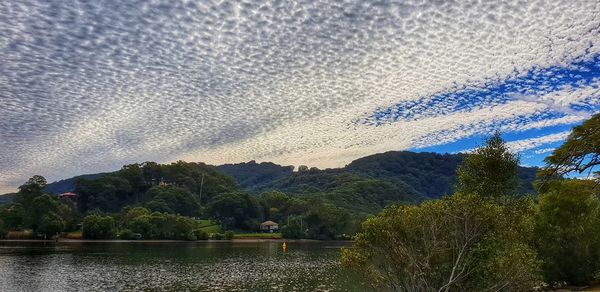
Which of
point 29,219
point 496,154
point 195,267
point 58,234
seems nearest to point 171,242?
point 58,234

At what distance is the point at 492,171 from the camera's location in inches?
1628

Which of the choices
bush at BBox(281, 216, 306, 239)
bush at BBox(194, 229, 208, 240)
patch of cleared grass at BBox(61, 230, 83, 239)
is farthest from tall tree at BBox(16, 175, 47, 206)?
bush at BBox(281, 216, 306, 239)

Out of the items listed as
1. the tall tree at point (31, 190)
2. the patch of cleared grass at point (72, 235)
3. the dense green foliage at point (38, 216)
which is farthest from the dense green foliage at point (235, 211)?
the tall tree at point (31, 190)

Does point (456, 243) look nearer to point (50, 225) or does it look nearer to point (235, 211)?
point (50, 225)

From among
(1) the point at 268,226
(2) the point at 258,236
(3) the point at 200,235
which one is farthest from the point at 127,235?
(1) the point at 268,226

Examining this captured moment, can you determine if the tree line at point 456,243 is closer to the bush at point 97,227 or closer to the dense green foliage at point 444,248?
the dense green foliage at point 444,248

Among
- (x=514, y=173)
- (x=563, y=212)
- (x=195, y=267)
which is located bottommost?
(x=195, y=267)

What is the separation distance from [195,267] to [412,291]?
54.2m

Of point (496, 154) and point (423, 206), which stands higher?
point (496, 154)

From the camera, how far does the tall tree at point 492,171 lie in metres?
40.6

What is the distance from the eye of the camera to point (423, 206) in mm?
28125

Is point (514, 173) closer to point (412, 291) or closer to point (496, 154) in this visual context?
point (496, 154)

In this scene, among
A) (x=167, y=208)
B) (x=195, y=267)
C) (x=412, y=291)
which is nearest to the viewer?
(x=412, y=291)

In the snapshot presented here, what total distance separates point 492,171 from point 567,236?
9.15m
